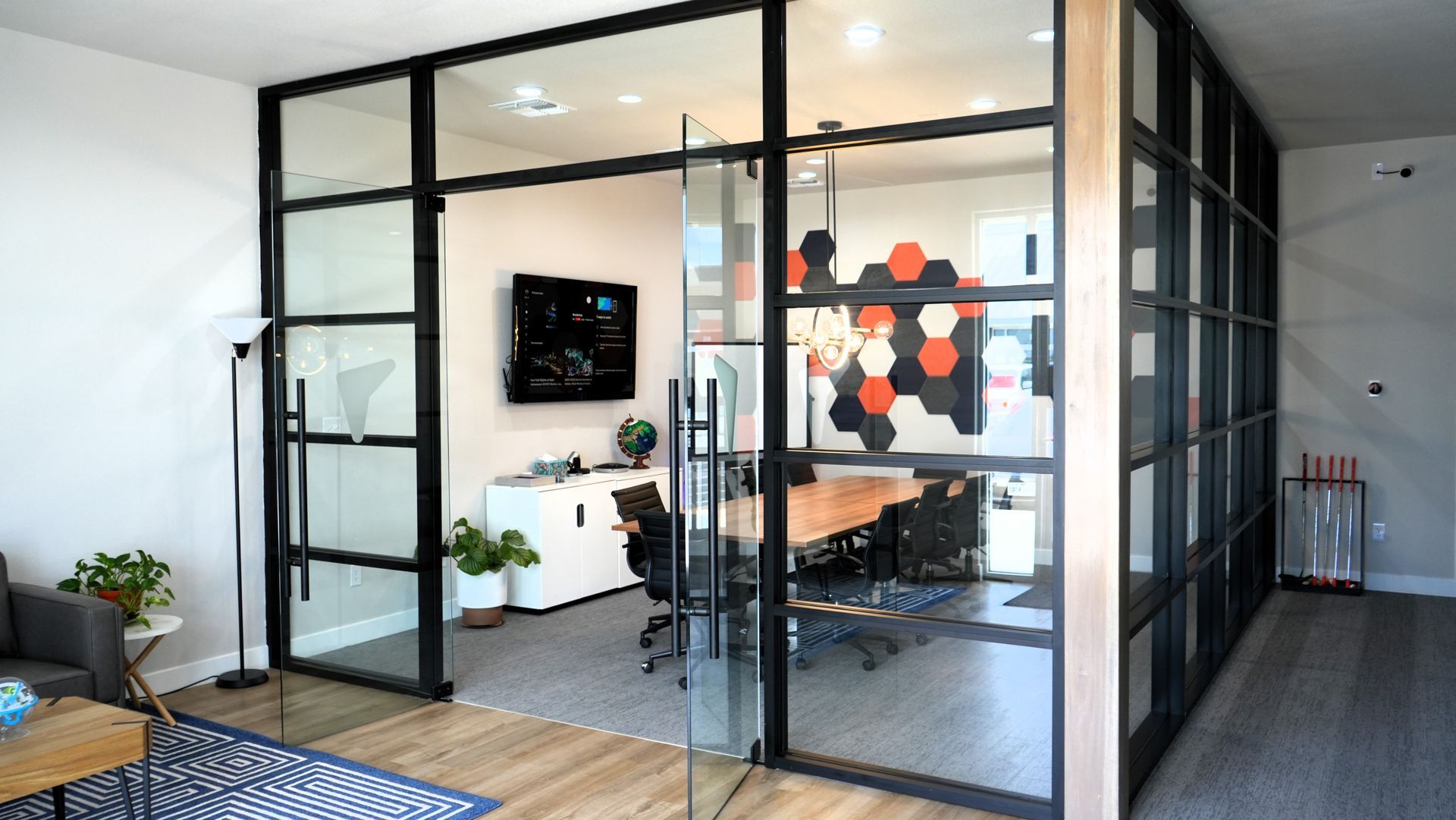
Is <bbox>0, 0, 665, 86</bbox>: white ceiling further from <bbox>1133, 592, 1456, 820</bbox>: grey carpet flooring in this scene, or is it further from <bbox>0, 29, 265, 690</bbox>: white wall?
<bbox>1133, 592, 1456, 820</bbox>: grey carpet flooring

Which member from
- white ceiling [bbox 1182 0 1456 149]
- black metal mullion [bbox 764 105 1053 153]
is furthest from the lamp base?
white ceiling [bbox 1182 0 1456 149]

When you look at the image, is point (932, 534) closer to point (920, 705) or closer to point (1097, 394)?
point (920, 705)

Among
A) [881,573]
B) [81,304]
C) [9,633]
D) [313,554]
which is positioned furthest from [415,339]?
[881,573]

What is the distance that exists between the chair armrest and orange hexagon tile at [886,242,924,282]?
302cm

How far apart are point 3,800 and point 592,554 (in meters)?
3.95

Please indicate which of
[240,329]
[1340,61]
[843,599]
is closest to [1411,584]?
[1340,61]

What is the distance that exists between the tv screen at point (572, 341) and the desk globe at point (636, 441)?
0.23m

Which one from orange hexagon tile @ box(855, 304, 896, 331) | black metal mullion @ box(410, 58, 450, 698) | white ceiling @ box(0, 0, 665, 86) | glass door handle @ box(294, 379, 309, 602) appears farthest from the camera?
black metal mullion @ box(410, 58, 450, 698)

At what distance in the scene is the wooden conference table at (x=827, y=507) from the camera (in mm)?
3418

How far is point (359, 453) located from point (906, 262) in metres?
2.44

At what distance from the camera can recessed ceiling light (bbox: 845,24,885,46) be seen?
136 inches

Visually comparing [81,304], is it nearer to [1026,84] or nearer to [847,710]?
[847,710]

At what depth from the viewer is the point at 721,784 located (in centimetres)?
335

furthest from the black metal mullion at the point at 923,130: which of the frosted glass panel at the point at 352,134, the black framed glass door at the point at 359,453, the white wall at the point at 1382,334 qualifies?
the white wall at the point at 1382,334
